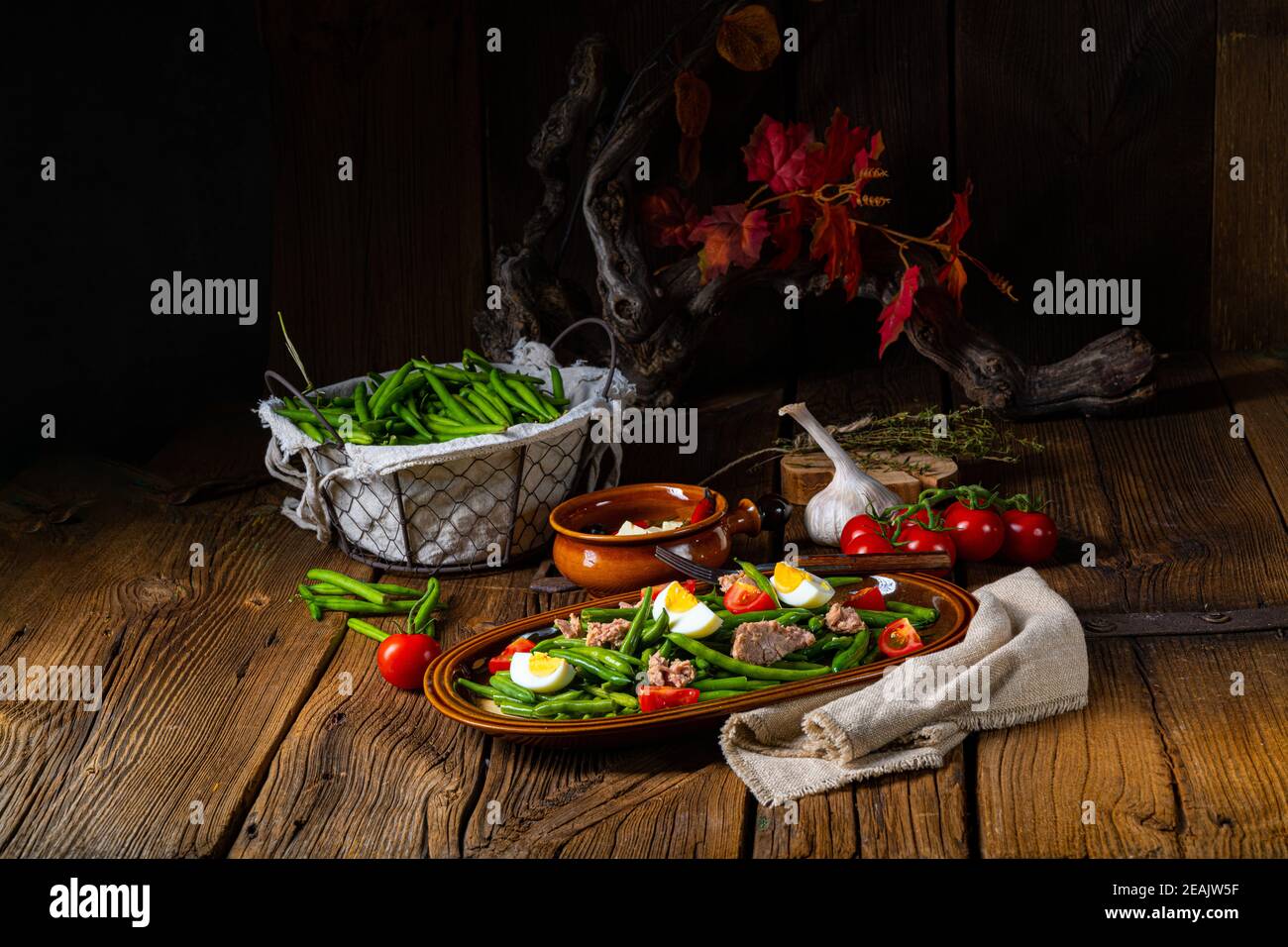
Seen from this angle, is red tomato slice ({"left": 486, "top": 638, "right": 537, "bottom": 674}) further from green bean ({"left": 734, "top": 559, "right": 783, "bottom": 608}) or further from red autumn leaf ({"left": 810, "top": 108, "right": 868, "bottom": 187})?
red autumn leaf ({"left": 810, "top": 108, "right": 868, "bottom": 187})

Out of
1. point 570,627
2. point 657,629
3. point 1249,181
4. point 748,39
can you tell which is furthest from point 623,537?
point 1249,181

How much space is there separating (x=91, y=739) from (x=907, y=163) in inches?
113

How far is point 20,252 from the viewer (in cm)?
379

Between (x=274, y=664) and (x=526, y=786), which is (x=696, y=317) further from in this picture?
(x=526, y=786)

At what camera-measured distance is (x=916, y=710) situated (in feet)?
7.07

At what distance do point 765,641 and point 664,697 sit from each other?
20 cm

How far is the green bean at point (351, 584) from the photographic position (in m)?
2.82

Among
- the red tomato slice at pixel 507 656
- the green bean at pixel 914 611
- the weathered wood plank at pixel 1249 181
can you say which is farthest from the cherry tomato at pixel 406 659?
the weathered wood plank at pixel 1249 181

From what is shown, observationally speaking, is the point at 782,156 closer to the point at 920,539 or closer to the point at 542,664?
the point at 920,539

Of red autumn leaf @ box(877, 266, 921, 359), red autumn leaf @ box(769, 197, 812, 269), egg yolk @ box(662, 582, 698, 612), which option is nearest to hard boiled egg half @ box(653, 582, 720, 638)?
egg yolk @ box(662, 582, 698, 612)

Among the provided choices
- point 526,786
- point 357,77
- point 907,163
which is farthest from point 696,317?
point 526,786

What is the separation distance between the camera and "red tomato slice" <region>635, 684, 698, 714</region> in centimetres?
215

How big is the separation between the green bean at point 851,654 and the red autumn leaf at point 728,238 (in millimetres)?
1489

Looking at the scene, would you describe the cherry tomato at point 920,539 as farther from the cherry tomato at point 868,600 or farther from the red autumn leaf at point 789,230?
the red autumn leaf at point 789,230
